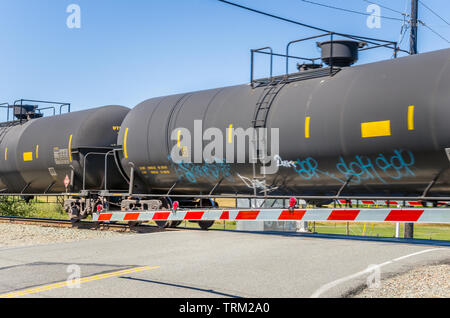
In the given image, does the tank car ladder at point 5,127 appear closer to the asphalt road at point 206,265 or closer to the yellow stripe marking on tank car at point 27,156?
the yellow stripe marking on tank car at point 27,156

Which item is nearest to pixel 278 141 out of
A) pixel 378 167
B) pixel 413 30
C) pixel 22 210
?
pixel 378 167

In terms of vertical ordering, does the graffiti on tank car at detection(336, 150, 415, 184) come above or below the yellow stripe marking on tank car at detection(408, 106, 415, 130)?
below

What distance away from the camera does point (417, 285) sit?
22.3 feet

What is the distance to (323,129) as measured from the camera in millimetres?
9648

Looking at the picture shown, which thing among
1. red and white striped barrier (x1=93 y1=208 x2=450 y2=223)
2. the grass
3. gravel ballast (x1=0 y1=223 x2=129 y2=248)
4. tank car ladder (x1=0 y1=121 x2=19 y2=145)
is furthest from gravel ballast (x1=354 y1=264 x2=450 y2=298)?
the grass

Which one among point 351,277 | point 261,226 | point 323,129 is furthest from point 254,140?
point 261,226

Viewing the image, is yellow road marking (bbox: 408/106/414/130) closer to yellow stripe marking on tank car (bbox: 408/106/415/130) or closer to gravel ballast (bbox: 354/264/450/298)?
yellow stripe marking on tank car (bbox: 408/106/415/130)

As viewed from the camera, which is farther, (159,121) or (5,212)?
(5,212)

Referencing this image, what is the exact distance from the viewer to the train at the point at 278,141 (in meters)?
8.59

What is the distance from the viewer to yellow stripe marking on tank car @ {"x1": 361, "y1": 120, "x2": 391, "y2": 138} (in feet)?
28.7

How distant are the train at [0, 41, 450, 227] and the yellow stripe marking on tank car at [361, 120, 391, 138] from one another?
0.02 metres

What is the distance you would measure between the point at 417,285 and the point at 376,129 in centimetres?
312
